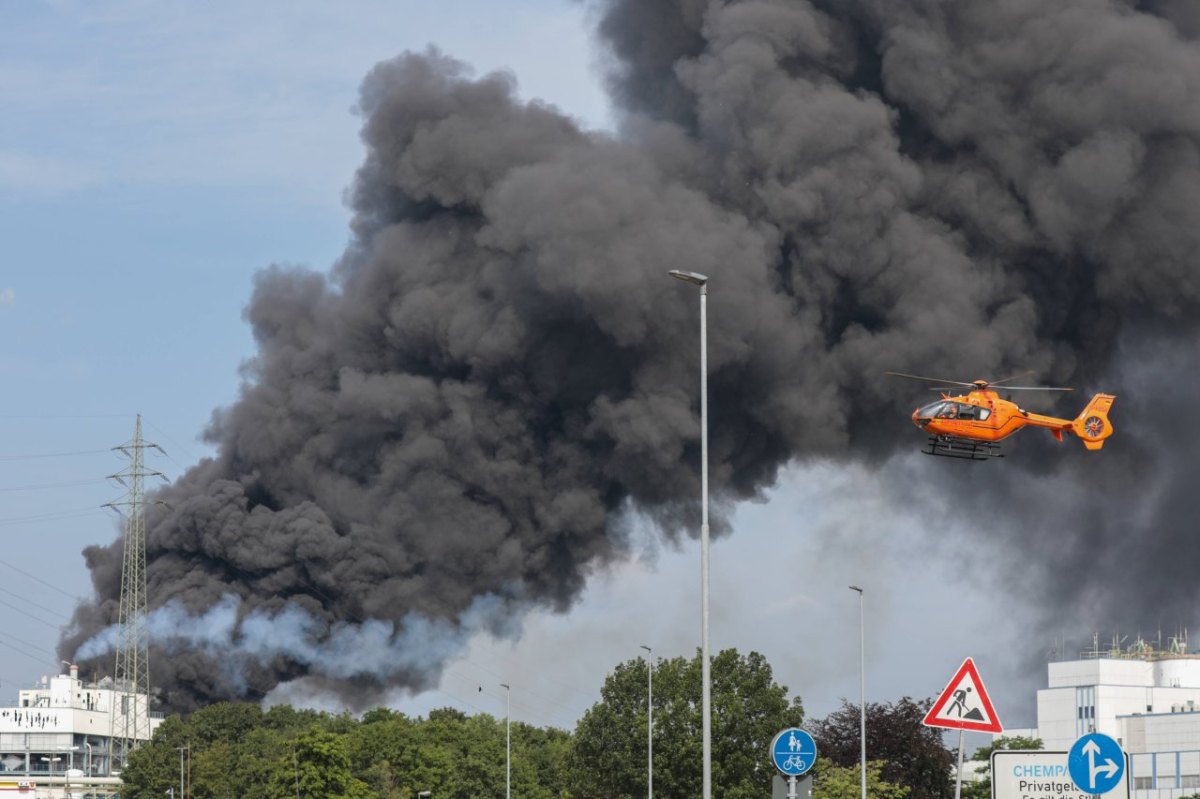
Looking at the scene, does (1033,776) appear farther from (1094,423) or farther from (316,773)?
(316,773)

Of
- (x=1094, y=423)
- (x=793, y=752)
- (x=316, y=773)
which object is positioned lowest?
(x=316, y=773)

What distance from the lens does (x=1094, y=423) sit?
→ 77.8 m

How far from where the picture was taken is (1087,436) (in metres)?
77.8

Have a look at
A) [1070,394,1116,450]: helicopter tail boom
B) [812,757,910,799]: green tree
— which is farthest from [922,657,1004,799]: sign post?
[812,757,910,799]: green tree

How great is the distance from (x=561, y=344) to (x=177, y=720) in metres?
49.3

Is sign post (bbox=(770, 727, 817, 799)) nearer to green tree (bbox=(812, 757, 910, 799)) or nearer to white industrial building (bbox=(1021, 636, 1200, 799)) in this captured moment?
green tree (bbox=(812, 757, 910, 799))

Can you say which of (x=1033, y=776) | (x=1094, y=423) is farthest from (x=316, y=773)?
(x=1033, y=776)

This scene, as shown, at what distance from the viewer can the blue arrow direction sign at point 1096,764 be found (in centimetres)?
2064

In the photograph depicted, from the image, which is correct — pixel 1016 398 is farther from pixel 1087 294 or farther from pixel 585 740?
pixel 585 740

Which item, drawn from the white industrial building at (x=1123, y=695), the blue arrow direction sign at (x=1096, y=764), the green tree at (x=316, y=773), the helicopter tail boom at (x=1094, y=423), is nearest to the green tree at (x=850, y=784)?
the helicopter tail boom at (x=1094, y=423)

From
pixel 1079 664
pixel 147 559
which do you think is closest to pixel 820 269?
pixel 147 559

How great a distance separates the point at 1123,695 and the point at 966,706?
161368 millimetres

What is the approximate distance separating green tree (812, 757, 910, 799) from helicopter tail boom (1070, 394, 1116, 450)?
67.4 feet

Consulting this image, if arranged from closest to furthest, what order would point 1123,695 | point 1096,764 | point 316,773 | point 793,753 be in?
point 1096,764
point 793,753
point 316,773
point 1123,695
